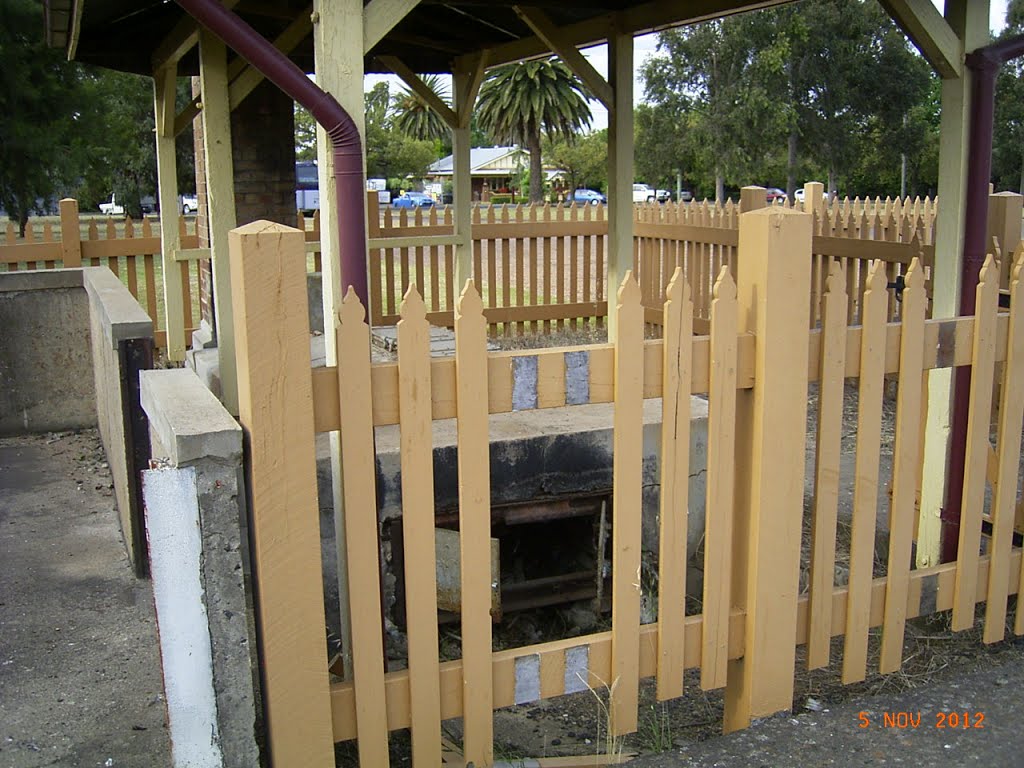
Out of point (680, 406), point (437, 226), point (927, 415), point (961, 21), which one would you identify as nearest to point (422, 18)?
point (437, 226)

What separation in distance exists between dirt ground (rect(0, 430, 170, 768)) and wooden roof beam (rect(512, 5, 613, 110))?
3.96 metres

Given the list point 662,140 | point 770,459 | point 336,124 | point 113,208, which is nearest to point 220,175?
point 336,124

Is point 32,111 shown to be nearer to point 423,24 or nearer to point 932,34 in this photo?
point 423,24

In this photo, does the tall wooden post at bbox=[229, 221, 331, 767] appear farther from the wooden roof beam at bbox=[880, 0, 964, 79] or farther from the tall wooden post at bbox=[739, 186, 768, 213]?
the tall wooden post at bbox=[739, 186, 768, 213]

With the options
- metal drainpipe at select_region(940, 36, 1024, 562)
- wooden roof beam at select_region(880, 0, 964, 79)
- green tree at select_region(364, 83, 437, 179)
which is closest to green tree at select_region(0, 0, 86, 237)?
wooden roof beam at select_region(880, 0, 964, 79)

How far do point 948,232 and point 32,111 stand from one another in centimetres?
2175

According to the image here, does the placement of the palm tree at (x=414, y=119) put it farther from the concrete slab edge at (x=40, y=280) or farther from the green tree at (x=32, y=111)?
the concrete slab edge at (x=40, y=280)

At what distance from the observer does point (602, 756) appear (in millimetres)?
3168

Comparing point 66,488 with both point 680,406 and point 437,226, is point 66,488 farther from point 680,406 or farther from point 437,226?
point 437,226

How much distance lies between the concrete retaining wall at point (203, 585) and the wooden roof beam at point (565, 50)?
16.5 feet

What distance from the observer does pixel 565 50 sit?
271 inches

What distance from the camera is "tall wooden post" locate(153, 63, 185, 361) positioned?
8.27 m

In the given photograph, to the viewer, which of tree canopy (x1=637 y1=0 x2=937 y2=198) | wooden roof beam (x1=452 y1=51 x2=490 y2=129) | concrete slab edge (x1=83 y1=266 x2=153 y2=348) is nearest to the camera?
concrete slab edge (x1=83 y1=266 x2=153 y2=348)

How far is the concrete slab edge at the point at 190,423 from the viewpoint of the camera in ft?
7.54
